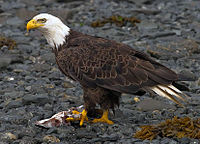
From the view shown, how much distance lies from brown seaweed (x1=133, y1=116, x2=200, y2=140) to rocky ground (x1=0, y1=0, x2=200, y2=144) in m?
0.09

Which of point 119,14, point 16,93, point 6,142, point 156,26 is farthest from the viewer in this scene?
point 119,14

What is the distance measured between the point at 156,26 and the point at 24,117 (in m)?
6.54

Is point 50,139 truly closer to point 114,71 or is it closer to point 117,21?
point 114,71

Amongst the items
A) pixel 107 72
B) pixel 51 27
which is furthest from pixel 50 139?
pixel 51 27

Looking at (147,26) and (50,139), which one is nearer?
(50,139)

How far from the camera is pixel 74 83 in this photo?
9344mm

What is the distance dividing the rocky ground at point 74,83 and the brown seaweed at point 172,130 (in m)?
0.09

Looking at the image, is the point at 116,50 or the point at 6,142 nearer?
the point at 6,142

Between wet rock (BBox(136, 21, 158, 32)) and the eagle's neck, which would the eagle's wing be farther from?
wet rock (BBox(136, 21, 158, 32))

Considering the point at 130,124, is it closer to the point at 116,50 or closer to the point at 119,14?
the point at 116,50

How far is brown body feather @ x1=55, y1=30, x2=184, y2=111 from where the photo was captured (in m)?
7.08

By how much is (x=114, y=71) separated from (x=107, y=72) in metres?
0.11

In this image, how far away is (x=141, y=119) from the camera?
296 inches

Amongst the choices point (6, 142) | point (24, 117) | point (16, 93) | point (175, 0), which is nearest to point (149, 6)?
point (175, 0)
